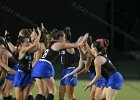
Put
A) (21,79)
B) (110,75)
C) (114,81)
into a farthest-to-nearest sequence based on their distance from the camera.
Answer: (21,79)
(110,75)
(114,81)

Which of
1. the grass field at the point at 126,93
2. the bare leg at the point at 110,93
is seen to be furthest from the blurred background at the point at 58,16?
the bare leg at the point at 110,93

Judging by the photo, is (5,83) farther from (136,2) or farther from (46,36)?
(136,2)

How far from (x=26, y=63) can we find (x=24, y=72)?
0.26 meters

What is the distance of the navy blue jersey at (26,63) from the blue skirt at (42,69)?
18 cm

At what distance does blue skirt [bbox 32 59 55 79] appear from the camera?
12984 millimetres

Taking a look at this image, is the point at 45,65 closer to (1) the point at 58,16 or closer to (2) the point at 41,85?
(2) the point at 41,85

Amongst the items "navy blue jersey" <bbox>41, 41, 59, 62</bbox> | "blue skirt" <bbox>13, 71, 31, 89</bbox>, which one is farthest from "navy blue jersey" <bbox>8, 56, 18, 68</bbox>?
"navy blue jersey" <bbox>41, 41, 59, 62</bbox>

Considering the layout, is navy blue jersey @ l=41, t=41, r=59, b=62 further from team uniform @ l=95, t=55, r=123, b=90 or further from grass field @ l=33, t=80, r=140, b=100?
grass field @ l=33, t=80, r=140, b=100

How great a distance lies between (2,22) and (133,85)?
8016mm

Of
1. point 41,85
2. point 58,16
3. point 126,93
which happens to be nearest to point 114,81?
point 41,85

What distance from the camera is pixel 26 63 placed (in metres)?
13.1

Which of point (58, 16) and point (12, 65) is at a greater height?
point (58, 16)

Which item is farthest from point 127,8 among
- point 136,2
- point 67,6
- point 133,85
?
point 133,85

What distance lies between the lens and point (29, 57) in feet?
43.2
